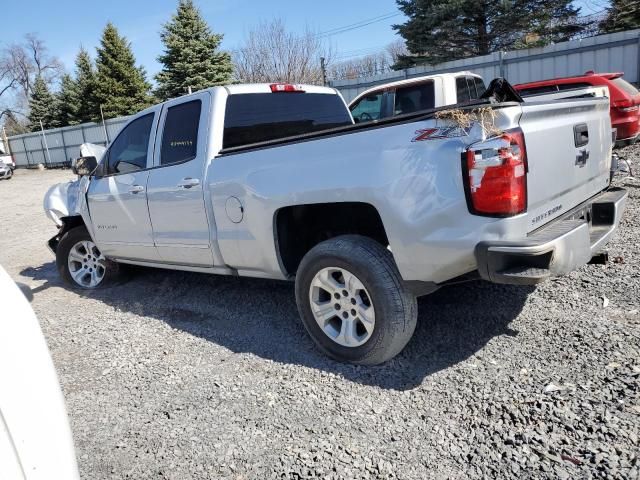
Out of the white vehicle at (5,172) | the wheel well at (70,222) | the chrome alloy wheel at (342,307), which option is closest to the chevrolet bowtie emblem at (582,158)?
the chrome alloy wheel at (342,307)

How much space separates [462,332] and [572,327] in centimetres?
75

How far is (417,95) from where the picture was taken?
8.58 m

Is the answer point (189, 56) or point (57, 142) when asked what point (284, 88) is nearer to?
point (189, 56)

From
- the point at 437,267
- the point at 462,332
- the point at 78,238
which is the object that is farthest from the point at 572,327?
the point at 78,238

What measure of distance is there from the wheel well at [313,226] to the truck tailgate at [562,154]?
1.10 m

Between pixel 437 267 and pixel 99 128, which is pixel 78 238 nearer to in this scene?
pixel 437 267

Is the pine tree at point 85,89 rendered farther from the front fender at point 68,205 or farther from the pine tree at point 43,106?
the front fender at point 68,205

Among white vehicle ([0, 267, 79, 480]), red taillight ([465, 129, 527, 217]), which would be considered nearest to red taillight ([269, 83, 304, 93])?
red taillight ([465, 129, 527, 217])

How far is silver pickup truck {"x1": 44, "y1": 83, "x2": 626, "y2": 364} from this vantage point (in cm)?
268

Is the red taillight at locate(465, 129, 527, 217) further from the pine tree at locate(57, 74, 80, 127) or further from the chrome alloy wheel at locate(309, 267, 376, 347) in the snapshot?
the pine tree at locate(57, 74, 80, 127)

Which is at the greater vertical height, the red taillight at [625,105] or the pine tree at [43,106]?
the pine tree at [43,106]

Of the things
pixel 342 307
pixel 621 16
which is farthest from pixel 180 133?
pixel 621 16

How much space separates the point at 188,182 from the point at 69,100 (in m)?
33.1

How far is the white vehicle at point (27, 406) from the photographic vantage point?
1.43m
